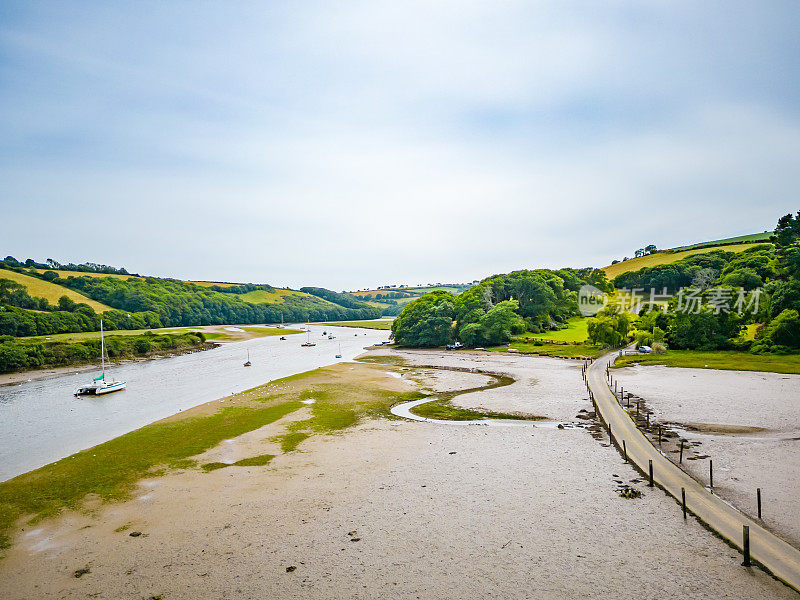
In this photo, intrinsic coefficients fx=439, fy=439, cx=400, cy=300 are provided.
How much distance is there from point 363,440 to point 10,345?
7053 cm

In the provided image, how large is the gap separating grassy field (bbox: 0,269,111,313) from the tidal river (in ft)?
192

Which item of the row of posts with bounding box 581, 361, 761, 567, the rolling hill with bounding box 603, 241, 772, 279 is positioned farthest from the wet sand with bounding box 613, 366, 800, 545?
the rolling hill with bounding box 603, 241, 772, 279

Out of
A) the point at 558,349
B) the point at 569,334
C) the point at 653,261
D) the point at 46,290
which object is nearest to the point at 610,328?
the point at 558,349

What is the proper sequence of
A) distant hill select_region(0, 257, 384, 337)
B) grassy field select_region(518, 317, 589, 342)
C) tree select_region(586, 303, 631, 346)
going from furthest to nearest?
distant hill select_region(0, 257, 384, 337), grassy field select_region(518, 317, 589, 342), tree select_region(586, 303, 631, 346)

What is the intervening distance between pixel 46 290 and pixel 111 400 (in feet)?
328

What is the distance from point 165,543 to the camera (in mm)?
15844

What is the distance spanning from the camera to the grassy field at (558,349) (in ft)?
224

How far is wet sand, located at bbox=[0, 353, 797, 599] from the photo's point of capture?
1314cm

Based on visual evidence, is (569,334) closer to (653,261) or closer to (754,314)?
(754,314)

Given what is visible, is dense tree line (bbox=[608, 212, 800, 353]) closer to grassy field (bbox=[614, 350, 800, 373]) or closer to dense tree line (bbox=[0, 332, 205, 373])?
grassy field (bbox=[614, 350, 800, 373])

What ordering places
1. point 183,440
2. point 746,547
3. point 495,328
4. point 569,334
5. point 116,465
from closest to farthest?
point 746,547
point 116,465
point 183,440
point 495,328
point 569,334

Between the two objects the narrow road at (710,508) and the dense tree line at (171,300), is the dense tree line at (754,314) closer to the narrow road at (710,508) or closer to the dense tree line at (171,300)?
the narrow road at (710,508)

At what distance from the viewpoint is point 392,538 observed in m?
15.9

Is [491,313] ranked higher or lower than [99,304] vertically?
lower
